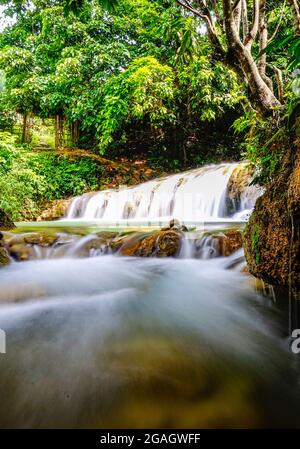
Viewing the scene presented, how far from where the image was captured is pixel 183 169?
1332 centimetres

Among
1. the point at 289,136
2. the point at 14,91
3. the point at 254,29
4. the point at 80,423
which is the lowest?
the point at 80,423

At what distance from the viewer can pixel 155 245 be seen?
15.0 feet

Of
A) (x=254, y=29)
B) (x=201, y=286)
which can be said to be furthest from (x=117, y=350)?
(x=254, y=29)

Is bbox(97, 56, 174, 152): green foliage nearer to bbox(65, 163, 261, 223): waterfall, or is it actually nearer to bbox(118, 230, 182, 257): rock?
bbox(65, 163, 261, 223): waterfall

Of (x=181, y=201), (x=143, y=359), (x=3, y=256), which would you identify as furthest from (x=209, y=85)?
(x=143, y=359)

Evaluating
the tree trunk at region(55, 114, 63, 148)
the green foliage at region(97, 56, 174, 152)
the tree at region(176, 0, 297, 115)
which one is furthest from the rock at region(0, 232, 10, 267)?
the tree trunk at region(55, 114, 63, 148)

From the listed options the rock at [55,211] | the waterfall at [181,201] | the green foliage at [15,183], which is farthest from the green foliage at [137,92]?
the green foliage at [15,183]

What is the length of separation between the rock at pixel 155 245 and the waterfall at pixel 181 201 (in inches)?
108

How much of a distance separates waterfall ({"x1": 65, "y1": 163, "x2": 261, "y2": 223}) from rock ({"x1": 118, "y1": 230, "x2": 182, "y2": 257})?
2.75 meters

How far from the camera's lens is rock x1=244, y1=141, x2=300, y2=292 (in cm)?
181

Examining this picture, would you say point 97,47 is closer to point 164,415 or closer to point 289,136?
point 289,136

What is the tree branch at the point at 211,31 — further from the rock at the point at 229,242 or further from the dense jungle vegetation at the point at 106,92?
the dense jungle vegetation at the point at 106,92

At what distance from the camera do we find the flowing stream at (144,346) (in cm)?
138
